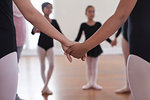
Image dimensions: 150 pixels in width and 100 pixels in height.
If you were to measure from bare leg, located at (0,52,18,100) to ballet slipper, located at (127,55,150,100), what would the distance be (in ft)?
1.90

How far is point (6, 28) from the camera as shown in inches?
42.9

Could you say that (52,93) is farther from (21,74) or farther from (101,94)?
(21,74)

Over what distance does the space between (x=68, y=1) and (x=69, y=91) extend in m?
3.30

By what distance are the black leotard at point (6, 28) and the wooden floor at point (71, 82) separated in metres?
1.74

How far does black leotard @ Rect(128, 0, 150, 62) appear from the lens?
3.82ft

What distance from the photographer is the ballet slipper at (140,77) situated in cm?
116

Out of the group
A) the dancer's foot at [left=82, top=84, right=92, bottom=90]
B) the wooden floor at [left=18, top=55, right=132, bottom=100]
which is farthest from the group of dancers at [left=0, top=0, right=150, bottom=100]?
the dancer's foot at [left=82, top=84, right=92, bottom=90]

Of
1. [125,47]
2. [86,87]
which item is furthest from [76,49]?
[86,87]

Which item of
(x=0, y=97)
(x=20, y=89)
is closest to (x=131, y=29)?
(x=0, y=97)

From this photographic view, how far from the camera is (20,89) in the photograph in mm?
3098

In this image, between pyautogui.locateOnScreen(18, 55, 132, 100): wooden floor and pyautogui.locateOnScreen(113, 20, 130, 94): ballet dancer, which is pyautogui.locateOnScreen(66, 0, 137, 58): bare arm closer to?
pyautogui.locateOnScreen(113, 20, 130, 94): ballet dancer

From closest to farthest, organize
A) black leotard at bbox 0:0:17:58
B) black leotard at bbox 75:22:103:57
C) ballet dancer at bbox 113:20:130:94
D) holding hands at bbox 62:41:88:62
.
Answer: black leotard at bbox 0:0:17:58 → holding hands at bbox 62:41:88:62 → ballet dancer at bbox 113:20:130:94 → black leotard at bbox 75:22:103:57

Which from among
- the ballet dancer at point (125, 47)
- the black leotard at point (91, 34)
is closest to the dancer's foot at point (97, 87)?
the ballet dancer at point (125, 47)

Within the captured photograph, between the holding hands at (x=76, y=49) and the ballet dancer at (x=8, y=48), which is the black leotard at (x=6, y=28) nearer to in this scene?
the ballet dancer at (x=8, y=48)
